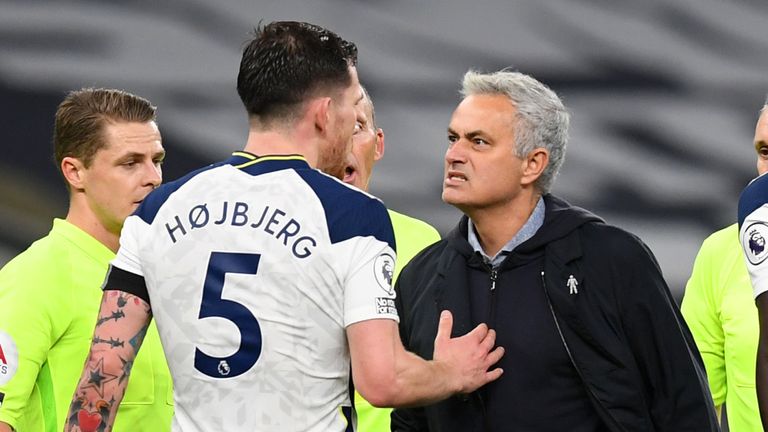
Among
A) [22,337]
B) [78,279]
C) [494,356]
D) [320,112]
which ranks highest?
[320,112]

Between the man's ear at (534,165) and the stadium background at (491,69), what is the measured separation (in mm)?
2005

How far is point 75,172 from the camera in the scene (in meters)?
3.07

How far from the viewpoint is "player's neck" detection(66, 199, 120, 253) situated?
304cm

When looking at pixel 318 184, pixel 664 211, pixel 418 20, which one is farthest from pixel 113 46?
pixel 318 184

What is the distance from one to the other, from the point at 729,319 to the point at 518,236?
1.03 m

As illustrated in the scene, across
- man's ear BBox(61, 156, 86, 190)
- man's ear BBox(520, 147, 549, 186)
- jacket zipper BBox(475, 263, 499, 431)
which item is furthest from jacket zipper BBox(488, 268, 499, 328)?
man's ear BBox(61, 156, 86, 190)

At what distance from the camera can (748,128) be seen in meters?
4.90

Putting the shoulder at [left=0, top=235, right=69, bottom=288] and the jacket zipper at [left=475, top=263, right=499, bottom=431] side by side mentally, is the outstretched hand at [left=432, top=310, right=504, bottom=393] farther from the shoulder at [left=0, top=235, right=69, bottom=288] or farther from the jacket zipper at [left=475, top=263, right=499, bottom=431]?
the shoulder at [left=0, top=235, right=69, bottom=288]

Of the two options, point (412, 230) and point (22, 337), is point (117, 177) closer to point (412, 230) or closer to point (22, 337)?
point (22, 337)

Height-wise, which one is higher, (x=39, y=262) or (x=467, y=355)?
(x=39, y=262)

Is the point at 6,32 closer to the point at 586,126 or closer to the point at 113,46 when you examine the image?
the point at 113,46

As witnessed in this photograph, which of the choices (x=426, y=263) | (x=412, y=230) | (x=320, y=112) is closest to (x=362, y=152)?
(x=412, y=230)

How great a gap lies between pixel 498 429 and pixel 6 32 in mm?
2936

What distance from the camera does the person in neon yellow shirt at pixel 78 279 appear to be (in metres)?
2.78
